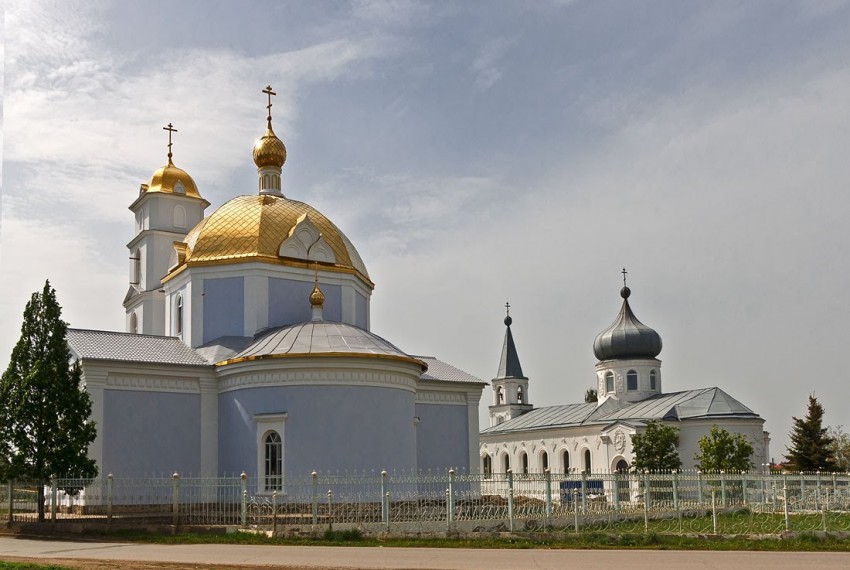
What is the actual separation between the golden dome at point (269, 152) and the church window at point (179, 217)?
397 centimetres

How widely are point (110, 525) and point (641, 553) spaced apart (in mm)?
9203

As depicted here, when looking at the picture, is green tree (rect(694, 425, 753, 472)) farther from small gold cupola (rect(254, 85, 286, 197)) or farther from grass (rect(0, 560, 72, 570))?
grass (rect(0, 560, 72, 570))

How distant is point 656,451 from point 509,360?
2427 cm

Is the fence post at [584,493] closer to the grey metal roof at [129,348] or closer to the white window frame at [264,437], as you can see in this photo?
the white window frame at [264,437]

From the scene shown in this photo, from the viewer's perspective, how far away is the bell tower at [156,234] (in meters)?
29.9

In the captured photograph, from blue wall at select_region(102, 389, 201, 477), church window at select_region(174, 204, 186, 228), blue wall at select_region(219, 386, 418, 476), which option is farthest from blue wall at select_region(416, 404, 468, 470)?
church window at select_region(174, 204, 186, 228)

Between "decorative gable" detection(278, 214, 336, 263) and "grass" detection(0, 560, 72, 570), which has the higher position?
"decorative gable" detection(278, 214, 336, 263)

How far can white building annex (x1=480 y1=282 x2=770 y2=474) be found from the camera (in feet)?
147

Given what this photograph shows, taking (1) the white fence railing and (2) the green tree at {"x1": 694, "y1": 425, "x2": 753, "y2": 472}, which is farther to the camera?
(2) the green tree at {"x1": 694, "y1": 425, "x2": 753, "y2": 472}

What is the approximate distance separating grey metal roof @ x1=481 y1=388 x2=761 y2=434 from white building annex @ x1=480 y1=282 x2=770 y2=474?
5 cm

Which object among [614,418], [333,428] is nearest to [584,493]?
[333,428]

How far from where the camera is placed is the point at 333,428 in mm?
21734

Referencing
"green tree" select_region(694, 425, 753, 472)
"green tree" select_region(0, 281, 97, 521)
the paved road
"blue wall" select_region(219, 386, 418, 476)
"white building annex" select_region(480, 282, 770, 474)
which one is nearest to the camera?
the paved road

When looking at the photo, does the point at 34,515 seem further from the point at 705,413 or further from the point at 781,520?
the point at 705,413
